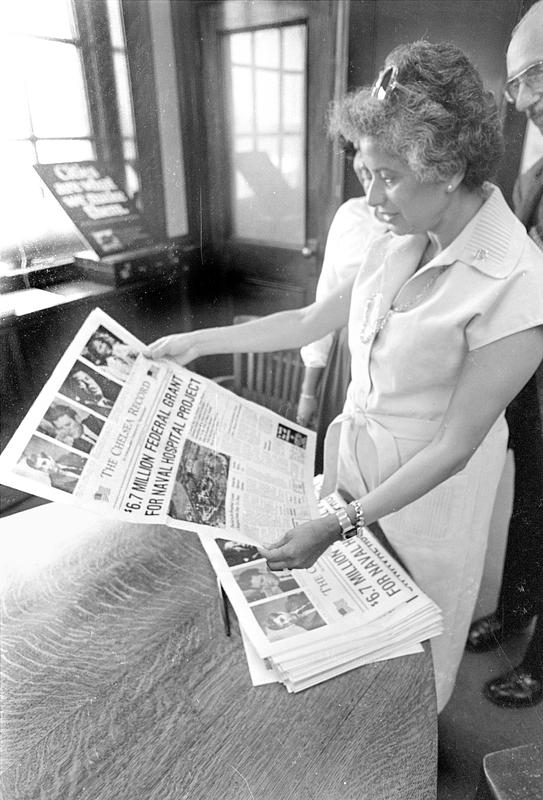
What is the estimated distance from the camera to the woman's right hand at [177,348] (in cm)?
73

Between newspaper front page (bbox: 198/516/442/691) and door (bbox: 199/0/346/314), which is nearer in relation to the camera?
newspaper front page (bbox: 198/516/442/691)

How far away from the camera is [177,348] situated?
753mm

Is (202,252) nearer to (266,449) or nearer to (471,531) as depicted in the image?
(266,449)

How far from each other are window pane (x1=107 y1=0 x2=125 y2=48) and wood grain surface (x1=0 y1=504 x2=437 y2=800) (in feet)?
2.39

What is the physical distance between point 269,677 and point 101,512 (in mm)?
256

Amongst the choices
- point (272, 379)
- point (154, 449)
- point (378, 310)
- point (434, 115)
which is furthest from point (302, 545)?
point (272, 379)

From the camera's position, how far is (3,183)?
69cm

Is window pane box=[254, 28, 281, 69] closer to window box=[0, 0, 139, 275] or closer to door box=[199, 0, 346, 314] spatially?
door box=[199, 0, 346, 314]

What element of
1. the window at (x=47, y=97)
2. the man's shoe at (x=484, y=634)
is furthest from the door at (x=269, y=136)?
the man's shoe at (x=484, y=634)

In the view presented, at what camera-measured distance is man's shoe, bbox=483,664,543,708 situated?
646 millimetres

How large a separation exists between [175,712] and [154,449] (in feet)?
0.90

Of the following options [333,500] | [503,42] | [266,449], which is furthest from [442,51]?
[333,500]

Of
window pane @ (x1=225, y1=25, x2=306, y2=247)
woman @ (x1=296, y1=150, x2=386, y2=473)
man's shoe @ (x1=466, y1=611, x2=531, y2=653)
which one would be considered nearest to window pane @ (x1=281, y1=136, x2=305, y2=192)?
window pane @ (x1=225, y1=25, x2=306, y2=247)

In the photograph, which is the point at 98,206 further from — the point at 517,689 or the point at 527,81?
the point at 517,689
